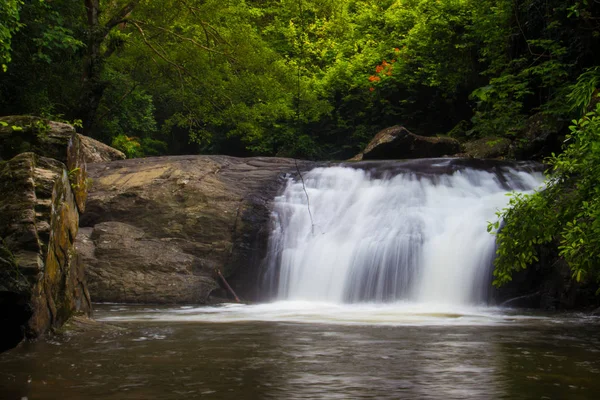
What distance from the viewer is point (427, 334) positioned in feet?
24.9

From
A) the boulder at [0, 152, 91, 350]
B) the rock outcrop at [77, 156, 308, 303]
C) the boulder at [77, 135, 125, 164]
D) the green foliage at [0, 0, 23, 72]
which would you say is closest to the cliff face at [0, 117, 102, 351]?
the boulder at [0, 152, 91, 350]

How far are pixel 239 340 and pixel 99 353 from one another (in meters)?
1.54

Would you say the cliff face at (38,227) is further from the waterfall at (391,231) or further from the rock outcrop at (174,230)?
the waterfall at (391,231)

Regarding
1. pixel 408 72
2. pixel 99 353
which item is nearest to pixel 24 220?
pixel 99 353

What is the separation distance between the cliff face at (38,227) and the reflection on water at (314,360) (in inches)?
15.7

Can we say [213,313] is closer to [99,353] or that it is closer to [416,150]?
[99,353]

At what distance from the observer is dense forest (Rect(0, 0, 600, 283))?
16.5 m

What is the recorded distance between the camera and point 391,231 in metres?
12.6

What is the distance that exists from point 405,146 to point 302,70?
1140cm

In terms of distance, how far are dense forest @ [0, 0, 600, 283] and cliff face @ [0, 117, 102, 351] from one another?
4.92ft

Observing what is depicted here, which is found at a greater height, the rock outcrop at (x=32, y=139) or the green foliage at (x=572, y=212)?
the rock outcrop at (x=32, y=139)

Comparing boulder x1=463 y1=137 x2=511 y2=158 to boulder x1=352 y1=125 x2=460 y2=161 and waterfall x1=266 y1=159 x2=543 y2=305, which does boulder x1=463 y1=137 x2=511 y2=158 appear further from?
waterfall x1=266 y1=159 x2=543 y2=305

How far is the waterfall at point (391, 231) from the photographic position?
37.9ft

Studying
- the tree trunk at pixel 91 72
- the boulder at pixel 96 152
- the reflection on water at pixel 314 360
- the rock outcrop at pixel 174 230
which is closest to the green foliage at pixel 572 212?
the reflection on water at pixel 314 360
